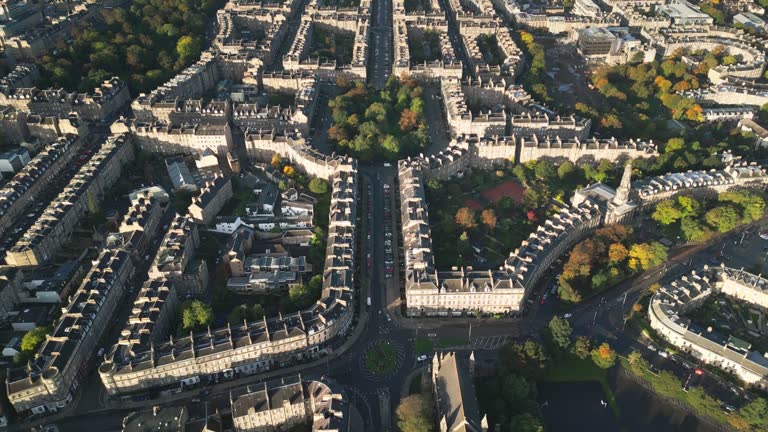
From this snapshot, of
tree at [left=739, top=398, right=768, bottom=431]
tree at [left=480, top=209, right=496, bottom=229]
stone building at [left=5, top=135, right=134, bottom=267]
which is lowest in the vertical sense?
tree at [left=739, top=398, right=768, bottom=431]

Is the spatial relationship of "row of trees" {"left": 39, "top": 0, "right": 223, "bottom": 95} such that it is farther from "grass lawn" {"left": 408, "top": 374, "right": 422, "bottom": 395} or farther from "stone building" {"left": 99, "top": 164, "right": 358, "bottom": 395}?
"grass lawn" {"left": 408, "top": 374, "right": 422, "bottom": 395}

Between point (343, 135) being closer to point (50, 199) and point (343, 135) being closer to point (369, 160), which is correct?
point (369, 160)

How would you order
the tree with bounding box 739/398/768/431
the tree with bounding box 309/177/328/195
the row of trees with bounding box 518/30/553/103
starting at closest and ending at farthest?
the tree with bounding box 739/398/768/431
the tree with bounding box 309/177/328/195
the row of trees with bounding box 518/30/553/103

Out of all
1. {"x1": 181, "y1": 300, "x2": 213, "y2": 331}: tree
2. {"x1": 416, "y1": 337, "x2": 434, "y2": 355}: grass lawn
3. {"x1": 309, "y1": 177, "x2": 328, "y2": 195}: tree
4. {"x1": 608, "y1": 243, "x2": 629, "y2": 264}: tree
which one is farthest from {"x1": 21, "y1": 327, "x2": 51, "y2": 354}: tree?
{"x1": 608, "y1": 243, "x2": 629, "y2": 264}: tree

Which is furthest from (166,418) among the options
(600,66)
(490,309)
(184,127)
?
(600,66)

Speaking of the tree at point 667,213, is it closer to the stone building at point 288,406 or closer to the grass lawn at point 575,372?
the grass lawn at point 575,372

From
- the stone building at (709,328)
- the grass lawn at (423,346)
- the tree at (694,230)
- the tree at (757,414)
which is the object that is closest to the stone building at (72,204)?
the grass lawn at (423,346)

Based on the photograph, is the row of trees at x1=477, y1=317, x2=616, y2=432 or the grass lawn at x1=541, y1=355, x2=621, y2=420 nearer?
the row of trees at x1=477, y1=317, x2=616, y2=432
